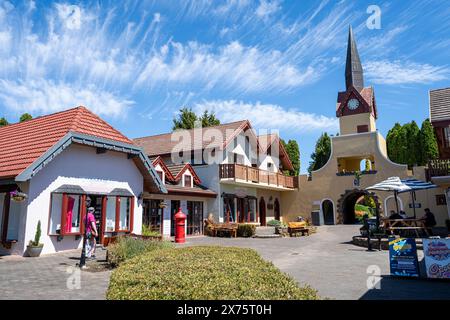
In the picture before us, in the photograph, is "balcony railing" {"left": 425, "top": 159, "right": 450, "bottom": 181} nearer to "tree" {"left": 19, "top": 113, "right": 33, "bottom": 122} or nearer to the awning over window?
the awning over window

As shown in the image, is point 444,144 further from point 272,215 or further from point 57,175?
point 57,175

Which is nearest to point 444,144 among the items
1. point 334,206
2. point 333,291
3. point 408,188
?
point 408,188

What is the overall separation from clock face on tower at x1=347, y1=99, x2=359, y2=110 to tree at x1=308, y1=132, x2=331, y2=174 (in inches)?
322

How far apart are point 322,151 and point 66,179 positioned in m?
32.6

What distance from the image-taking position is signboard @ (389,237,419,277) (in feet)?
27.5

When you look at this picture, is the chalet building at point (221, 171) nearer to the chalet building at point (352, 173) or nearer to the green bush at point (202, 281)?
the chalet building at point (352, 173)

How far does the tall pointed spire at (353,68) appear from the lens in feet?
114

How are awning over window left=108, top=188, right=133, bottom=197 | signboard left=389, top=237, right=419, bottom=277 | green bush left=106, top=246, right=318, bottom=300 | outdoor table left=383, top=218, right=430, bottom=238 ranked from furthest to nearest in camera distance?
awning over window left=108, top=188, right=133, bottom=197 → outdoor table left=383, top=218, right=430, bottom=238 → signboard left=389, top=237, right=419, bottom=277 → green bush left=106, top=246, right=318, bottom=300

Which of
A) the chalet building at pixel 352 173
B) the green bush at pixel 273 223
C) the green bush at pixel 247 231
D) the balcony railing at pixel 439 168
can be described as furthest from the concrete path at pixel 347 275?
the chalet building at pixel 352 173

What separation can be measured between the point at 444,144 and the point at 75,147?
19715 mm

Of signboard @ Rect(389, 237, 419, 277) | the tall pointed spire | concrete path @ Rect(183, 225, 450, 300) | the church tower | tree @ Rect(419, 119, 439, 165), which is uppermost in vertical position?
the tall pointed spire

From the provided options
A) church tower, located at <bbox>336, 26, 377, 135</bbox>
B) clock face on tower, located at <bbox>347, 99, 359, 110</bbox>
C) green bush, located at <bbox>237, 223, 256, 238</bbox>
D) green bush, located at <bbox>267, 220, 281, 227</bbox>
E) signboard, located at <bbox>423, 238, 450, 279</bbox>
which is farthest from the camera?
clock face on tower, located at <bbox>347, 99, 359, 110</bbox>

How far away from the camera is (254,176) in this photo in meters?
26.4

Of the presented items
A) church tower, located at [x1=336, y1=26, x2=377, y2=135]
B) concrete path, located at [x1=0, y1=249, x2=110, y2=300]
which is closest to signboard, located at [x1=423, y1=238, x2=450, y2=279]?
concrete path, located at [x1=0, y1=249, x2=110, y2=300]
